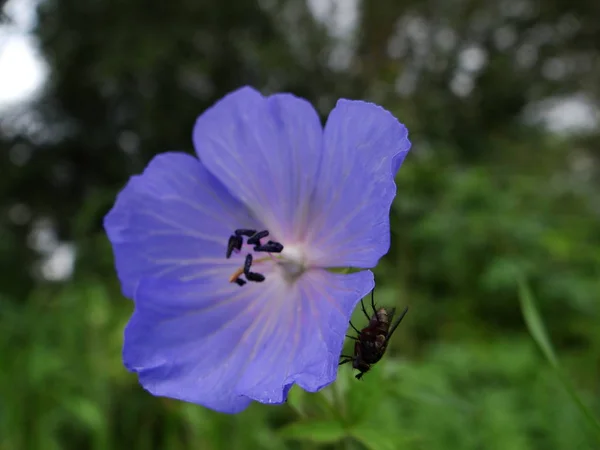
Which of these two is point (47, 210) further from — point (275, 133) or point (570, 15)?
point (570, 15)

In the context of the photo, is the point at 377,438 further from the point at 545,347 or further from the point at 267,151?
the point at 267,151

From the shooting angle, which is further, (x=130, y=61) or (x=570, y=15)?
(x=570, y=15)

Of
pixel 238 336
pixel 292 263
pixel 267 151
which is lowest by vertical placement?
pixel 238 336

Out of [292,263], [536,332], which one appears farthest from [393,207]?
[536,332]

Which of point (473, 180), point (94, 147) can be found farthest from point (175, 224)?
point (94, 147)

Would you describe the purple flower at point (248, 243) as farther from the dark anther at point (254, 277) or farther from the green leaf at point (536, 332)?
the green leaf at point (536, 332)

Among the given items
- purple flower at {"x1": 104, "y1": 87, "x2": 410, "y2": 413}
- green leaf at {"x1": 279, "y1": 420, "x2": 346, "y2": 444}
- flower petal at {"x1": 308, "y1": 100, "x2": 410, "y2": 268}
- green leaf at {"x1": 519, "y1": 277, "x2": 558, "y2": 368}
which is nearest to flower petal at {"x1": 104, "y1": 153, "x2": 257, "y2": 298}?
purple flower at {"x1": 104, "y1": 87, "x2": 410, "y2": 413}
